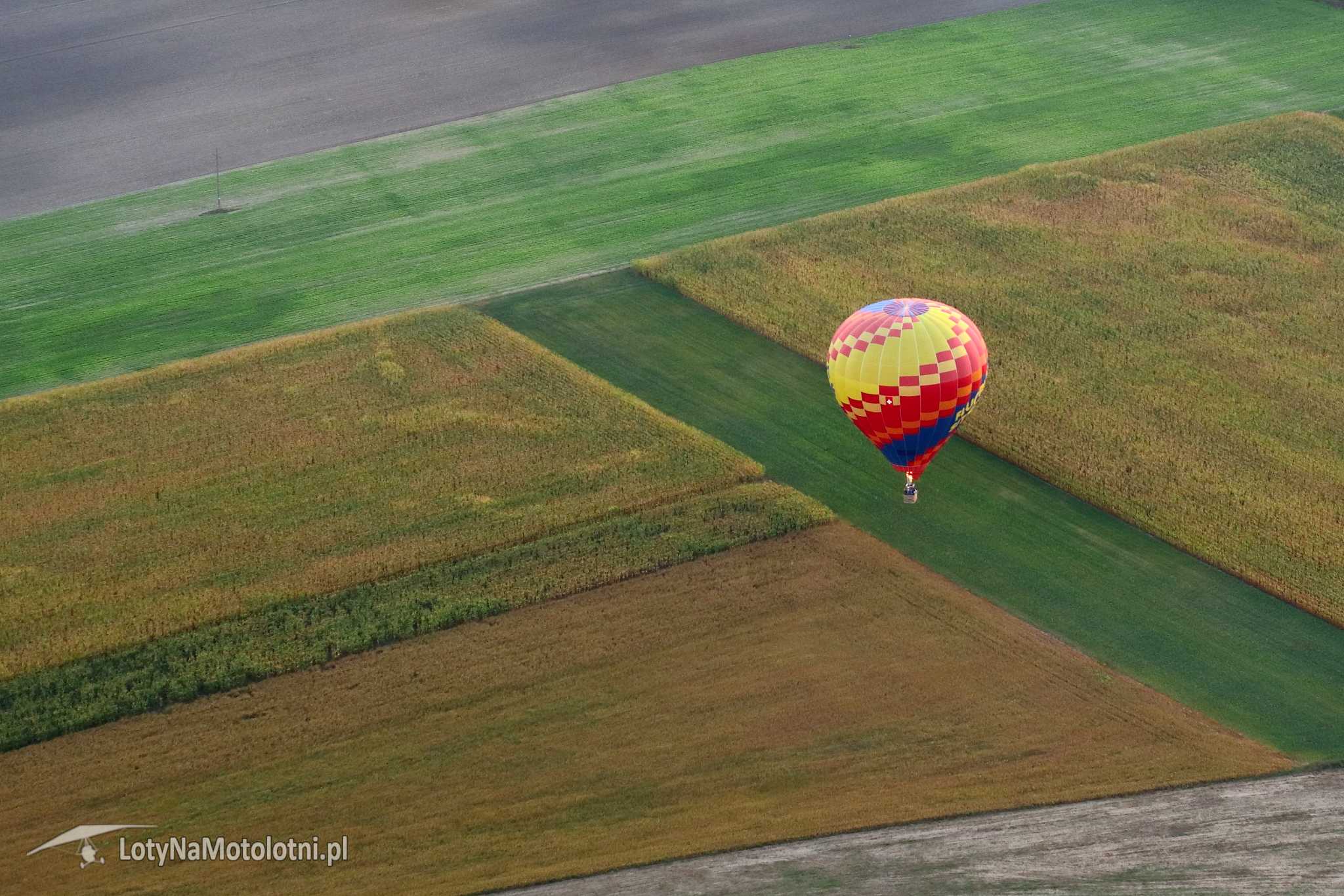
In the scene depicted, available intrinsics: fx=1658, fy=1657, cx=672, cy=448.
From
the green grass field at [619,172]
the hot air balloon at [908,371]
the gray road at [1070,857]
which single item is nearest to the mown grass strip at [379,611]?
the hot air balloon at [908,371]

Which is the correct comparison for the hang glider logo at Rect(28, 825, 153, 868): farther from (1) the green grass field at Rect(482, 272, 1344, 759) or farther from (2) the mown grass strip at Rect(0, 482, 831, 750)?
(1) the green grass field at Rect(482, 272, 1344, 759)

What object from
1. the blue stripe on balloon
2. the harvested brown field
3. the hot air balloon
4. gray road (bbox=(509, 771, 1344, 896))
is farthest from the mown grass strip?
gray road (bbox=(509, 771, 1344, 896))

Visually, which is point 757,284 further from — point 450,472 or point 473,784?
point 473,784

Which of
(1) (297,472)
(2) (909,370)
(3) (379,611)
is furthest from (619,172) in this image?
(3) (379,611)

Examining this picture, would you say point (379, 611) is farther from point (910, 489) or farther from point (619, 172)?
point (619, 172)

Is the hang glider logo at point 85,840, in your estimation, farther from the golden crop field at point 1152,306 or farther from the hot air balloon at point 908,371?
the golden crop field at point 1152,306

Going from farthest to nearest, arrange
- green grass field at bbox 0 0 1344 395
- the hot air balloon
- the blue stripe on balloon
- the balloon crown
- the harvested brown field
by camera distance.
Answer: green grass field at bbox 0 0 1344 395
the blue stripe on balloon
the balloon crown
the hot air balloon
the harvested brown field

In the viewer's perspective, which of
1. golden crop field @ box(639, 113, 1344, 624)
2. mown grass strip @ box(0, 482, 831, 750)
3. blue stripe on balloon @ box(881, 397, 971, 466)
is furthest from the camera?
golden crop field @ box(639, 113, 1344, 624)
